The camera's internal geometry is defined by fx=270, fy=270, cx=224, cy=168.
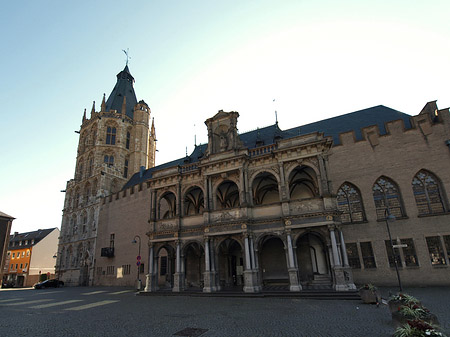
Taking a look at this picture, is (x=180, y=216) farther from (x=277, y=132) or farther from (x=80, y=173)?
(x=80, y=173)

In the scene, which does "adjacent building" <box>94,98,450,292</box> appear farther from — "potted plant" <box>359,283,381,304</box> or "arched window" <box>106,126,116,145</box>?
"arched window" <box>106,126,116,145</box>

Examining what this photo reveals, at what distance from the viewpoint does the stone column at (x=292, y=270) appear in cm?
1792

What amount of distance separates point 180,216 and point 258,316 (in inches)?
553

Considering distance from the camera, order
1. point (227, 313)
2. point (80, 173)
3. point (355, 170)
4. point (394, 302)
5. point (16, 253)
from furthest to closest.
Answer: point (16, 253) < point (80, 173) < point (355, 170) < point (227, 313) < point (394, 302)

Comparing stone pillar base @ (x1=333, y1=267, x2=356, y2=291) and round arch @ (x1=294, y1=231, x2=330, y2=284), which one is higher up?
round arch @ (x1=294, y1=231, x2=330, y2=284)

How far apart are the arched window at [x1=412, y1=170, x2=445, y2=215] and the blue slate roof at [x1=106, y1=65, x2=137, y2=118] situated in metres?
47.9

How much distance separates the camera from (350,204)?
22312 millimetres

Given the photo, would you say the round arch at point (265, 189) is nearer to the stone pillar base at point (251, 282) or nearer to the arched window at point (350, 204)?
the arched window at point (350, 204)

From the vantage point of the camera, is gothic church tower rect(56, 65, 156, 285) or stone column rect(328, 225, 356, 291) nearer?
stone column rect(328, 225, 356, 291)

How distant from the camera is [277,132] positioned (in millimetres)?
26531

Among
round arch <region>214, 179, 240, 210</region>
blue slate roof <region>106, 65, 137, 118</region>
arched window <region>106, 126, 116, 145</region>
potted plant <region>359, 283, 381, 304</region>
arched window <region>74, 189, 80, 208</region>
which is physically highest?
blue slate roof <region>106, 65, 137, 118</region>

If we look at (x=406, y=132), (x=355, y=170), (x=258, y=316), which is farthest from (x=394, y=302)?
(x=406, y=132)

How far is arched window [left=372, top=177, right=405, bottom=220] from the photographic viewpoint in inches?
828

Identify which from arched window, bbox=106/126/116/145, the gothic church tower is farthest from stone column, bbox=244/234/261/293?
arched window, bbox=106/126/116/145
